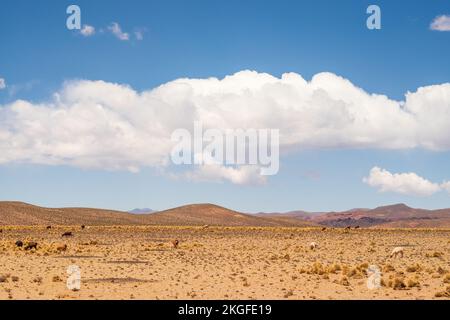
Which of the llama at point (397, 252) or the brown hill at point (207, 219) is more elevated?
the brown hill at point (207, 219)

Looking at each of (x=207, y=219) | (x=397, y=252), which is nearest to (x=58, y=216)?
(x=207, y=219)

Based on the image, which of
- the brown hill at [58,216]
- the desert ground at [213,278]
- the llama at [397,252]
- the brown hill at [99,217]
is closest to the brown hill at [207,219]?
the brown hill at [99,217]

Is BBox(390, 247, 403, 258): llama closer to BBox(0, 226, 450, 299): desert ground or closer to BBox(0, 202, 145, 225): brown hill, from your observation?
BBox(0, 226, 450, 299): desert ground

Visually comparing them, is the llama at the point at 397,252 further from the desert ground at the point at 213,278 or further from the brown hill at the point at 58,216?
the brown hill at the point at 58,216

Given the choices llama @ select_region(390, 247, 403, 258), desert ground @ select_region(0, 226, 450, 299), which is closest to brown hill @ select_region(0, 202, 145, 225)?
desert ground @ select_region(0, 226, 450, 299)

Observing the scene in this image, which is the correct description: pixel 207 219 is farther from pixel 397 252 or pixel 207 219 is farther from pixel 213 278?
pixel 213 278

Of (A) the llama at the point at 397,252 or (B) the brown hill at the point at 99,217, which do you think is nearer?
(A) the llama at the point at 397,252

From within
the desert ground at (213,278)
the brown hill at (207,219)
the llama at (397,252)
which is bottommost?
the desert ground at (213,278)

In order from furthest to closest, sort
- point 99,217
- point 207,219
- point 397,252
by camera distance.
A: point 207,219
point 99,217
point 397,252

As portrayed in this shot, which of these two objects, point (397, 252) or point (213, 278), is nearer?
point (213, 278)

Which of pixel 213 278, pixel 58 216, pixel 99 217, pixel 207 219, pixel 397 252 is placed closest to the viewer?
pixel 213 278
